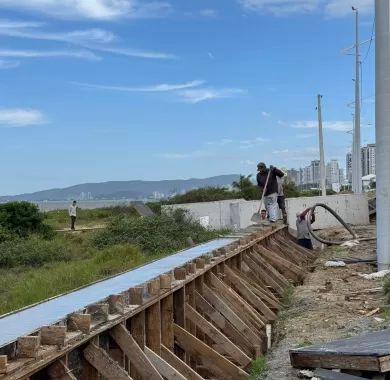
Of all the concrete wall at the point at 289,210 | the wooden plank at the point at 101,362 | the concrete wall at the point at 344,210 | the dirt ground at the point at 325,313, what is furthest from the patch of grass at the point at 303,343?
the concrete wall at the point at 344,210

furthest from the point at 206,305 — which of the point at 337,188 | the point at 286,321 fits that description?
the point at 337,188

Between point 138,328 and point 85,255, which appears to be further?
point 85,255

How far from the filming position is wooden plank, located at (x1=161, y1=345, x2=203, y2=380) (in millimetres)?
7016

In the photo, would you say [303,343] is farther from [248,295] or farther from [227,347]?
[248,295]

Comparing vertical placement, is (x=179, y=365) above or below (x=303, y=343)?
above

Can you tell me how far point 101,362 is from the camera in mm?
5547

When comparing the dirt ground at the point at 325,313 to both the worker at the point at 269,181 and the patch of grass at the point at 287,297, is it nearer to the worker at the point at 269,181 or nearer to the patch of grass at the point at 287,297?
the patch of grass at the point at 287,297

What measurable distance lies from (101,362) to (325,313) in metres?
5.96

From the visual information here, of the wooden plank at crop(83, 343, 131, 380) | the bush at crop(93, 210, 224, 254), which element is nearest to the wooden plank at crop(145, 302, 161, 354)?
the wooden plank at crop(83, 343, 131, 380)

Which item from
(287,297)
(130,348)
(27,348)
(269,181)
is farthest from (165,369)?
(269,181)

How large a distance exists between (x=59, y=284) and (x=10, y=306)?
1942 mm

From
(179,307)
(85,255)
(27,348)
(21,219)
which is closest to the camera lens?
(27,348)

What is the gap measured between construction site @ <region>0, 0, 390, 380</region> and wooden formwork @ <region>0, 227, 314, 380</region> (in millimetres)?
13

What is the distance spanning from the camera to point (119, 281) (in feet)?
28.9
